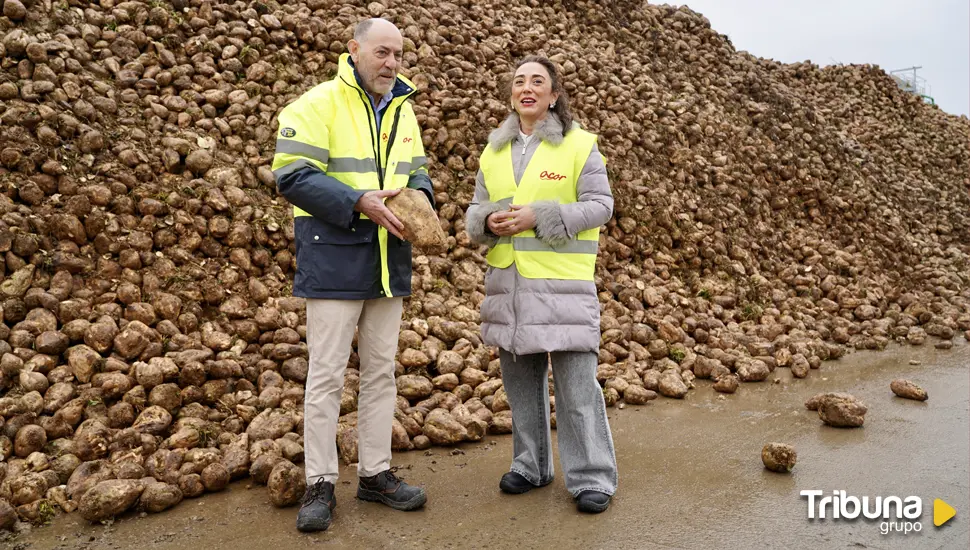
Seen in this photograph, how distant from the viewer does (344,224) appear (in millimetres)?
2732

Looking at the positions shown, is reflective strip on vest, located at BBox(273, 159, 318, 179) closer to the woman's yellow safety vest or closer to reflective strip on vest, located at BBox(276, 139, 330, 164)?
reflective strip on vest, located at BBox(276, 139, 330, 164)

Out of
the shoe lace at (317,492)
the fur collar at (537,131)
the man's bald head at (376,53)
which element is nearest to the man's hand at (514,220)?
the fur collar at (537,131)

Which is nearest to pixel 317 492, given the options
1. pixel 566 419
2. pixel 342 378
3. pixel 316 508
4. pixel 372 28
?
pixel 316 508

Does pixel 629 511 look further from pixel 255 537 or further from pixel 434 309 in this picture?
pixel 434 309

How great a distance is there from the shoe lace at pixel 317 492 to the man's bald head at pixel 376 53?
1.68 m

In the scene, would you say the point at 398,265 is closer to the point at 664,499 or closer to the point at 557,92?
the point at 557,92

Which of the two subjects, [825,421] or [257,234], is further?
[257,234]

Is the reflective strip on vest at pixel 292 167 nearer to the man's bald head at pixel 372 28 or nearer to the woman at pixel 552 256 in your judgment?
the man's bald head at pixel 372 28

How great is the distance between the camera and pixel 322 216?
2746 millimetres

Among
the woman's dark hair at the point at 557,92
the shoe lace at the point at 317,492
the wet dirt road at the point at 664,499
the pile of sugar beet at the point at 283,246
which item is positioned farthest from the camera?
the pile of sugar beet at the point at 283,246

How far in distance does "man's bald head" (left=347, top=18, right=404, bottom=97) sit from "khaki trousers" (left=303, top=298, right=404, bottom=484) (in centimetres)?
94

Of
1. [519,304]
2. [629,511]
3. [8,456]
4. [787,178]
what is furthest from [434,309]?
[787,178]

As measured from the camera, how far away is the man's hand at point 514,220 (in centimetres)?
290

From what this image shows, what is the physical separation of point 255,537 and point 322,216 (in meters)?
1.34
